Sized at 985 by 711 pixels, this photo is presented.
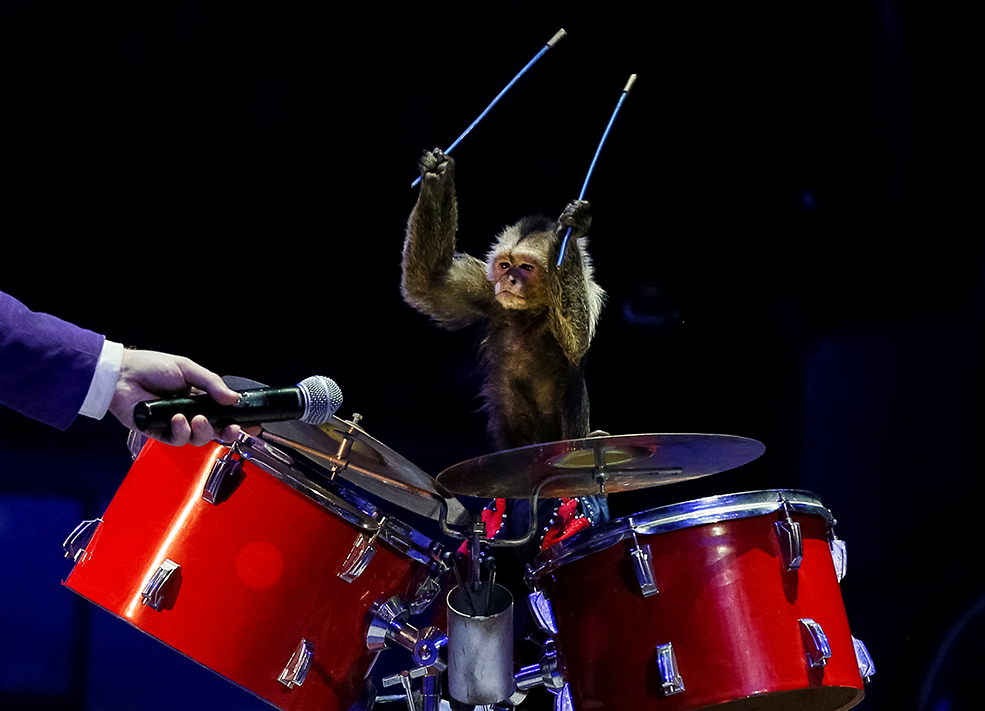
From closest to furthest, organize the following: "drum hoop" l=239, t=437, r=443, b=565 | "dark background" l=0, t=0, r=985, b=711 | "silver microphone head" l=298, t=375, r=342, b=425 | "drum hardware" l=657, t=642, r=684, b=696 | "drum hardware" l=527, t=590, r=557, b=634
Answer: "silver microphone head" l=298, t=375, r=342, b=425 → "drum hardware" l=657, t=642, r=684, b=696 → "drum hoop" l=239, t=437, r=443, b=565 → "drum hardware" l=527, t=590, r=557, b=634 → "dark background" l=0, t=0, r=985, b=711

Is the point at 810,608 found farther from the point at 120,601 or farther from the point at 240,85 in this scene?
the point at 240,85

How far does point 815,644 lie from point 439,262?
4.44 ft

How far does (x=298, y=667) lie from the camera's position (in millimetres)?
1638

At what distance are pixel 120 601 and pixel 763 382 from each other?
6.19ft

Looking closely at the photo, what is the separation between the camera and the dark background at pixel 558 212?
7.70 ft

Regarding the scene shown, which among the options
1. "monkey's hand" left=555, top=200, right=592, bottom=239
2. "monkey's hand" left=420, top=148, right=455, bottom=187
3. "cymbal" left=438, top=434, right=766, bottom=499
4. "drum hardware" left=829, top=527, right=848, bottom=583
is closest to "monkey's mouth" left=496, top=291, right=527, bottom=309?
"monkey's hand" left=555, top=200, right=592, bottom=239

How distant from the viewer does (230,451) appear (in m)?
1.67

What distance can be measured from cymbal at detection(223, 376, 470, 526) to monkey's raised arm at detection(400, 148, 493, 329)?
0.62 m

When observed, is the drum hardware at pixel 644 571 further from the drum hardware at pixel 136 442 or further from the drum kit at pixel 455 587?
the drum hardware at pixel 136 442

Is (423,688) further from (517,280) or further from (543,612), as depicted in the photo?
(517,280)

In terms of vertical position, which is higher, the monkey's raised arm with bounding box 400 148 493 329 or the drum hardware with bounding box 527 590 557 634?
the monkey's raised arm with bounding box 400 148 493 329

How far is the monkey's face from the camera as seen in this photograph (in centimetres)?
231

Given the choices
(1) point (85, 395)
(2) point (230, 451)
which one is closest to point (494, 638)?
(2) point (230, 451)

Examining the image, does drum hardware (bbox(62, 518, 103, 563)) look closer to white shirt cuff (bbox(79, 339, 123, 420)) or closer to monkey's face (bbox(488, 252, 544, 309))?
white shirt cuff (bbox(79, 339, 123, 420))
